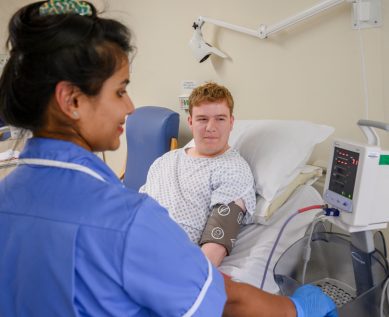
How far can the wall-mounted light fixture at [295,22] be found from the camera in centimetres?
140

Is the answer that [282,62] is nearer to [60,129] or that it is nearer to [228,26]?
[228,26]

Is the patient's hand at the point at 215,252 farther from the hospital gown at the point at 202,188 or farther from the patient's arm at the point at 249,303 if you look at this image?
the patient's arm at the point at 249,303

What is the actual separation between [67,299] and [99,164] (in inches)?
9.6

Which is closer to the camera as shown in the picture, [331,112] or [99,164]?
[99,164]

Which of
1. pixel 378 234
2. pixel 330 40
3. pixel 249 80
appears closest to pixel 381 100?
pixel 330 40

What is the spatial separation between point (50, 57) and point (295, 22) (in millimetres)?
1216

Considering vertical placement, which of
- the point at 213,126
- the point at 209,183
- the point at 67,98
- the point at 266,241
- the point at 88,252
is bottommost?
the point at 266,241

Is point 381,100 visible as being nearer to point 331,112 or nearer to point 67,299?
point 331,112

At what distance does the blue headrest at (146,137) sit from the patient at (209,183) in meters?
0.45

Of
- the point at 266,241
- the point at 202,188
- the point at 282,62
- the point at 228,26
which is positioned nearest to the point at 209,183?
the point at 202,188

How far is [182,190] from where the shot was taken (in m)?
1.61

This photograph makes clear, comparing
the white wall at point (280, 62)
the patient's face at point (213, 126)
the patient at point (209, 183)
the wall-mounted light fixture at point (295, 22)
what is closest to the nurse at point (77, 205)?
the white wall at point (280, 62)

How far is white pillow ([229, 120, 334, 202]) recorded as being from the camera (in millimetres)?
1562

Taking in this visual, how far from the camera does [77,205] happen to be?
641mm
